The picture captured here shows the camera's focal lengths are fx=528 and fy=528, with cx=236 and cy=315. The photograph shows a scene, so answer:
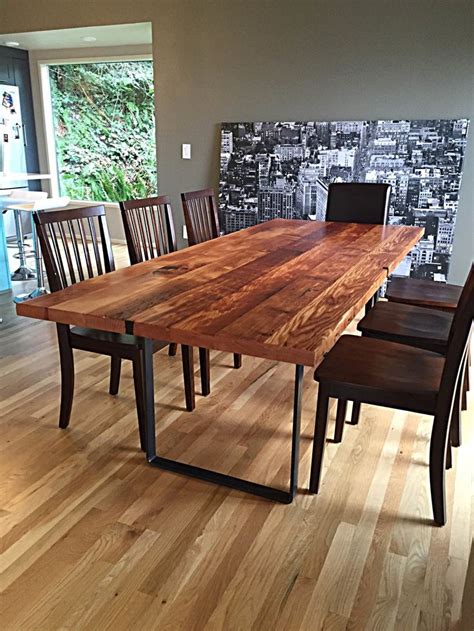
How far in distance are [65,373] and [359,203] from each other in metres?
2.26

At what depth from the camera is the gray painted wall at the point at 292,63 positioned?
4.01 meters

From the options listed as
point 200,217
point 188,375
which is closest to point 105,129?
point 200,217

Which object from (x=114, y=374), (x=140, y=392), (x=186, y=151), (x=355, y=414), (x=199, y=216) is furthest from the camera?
(x=186, y=151)

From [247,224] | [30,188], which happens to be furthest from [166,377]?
[30,188]

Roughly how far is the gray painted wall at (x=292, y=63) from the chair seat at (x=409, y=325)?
2.10m

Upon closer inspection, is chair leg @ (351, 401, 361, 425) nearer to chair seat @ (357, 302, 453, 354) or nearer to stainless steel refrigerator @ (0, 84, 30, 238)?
chair seat @ (357, 302, 453, 354)

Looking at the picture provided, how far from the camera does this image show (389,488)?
2000 millimetres

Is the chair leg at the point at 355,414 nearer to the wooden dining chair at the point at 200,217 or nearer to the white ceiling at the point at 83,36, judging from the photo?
the wooden dining chair at the point at 200,217

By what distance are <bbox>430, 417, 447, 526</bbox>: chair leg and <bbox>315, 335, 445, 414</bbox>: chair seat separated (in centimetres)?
8

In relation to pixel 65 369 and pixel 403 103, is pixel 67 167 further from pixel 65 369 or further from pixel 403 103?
pixel 65 369

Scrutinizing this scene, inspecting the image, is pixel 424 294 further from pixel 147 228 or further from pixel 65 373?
pixel 65 373

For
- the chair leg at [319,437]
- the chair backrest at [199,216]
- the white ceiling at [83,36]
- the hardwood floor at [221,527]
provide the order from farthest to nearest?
the white ceiling at [83,36], the chair backrest at [199,216], the chair leg at [319,437], the hardwood floor at [221,527]

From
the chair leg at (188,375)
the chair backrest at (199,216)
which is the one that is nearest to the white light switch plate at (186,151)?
the chair backrest at (199,216)

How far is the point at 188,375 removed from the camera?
98.2 inches
